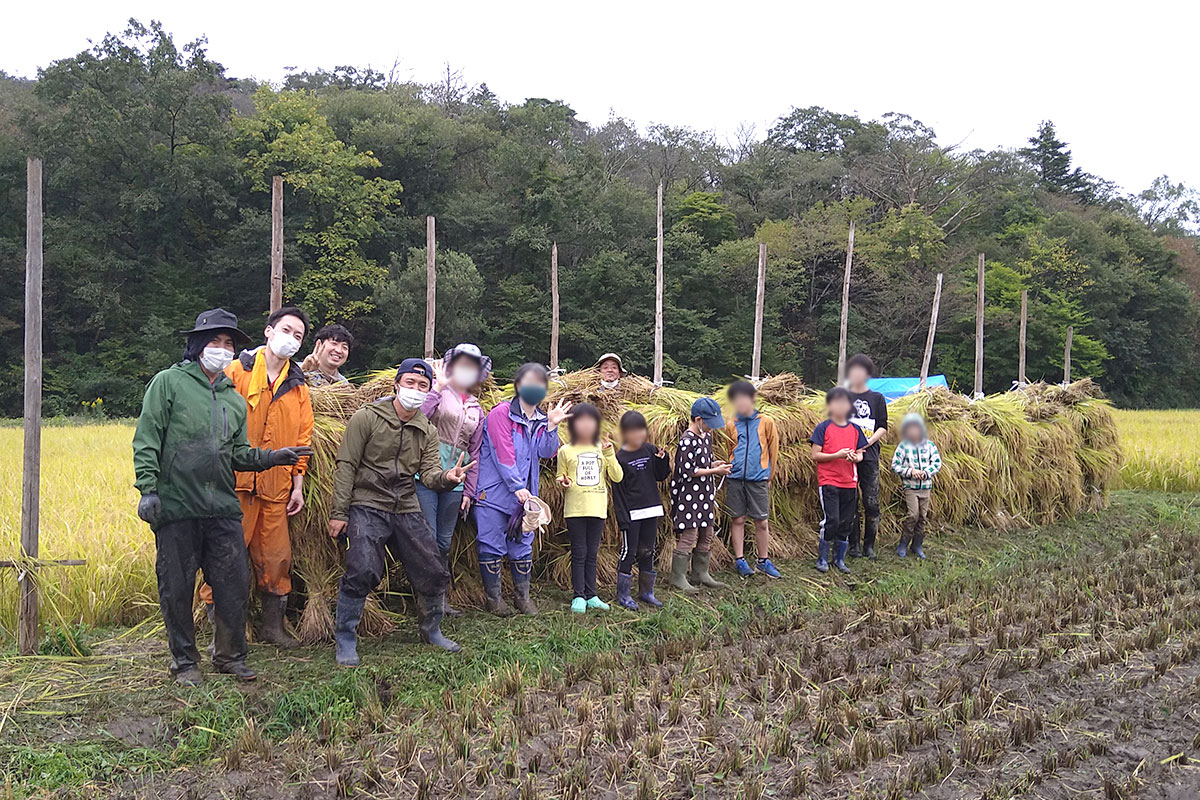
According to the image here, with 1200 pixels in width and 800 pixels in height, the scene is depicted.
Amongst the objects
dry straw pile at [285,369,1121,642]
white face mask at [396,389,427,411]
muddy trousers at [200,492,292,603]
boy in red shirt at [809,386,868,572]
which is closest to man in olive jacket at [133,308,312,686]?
muddy trousers at [200,492,292,603]

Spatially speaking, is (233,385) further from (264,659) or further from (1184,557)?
(1184,557)

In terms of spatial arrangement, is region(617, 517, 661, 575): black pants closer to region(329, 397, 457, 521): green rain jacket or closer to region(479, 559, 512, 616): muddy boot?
region(479, 559, 512, 616): muddy boot

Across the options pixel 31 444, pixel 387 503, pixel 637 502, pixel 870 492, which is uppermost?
pixel 31 444

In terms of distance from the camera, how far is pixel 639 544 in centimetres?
588

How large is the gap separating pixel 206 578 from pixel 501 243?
93.9ft

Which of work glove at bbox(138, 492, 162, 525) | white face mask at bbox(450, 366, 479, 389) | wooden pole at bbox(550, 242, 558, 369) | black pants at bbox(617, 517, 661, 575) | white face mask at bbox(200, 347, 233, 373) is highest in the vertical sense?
wooden pole at bbox(550, 242, 558, 369)

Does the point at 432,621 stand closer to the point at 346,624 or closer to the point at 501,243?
the point at 346,624

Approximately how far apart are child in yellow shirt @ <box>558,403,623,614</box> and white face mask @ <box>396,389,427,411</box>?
1.29 meters

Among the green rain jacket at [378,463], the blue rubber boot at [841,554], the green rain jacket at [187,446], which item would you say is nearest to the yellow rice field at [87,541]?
the green rain jacket at [187,446]

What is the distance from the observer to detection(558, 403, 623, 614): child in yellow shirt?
5590 millimetres

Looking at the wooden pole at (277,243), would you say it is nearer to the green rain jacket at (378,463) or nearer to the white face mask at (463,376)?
the white face mask at (463,376)

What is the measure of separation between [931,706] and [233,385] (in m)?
3.97

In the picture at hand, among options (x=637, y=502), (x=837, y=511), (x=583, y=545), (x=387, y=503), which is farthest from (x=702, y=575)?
(x=387, y=503)

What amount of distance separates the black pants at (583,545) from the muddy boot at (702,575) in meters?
1.15
